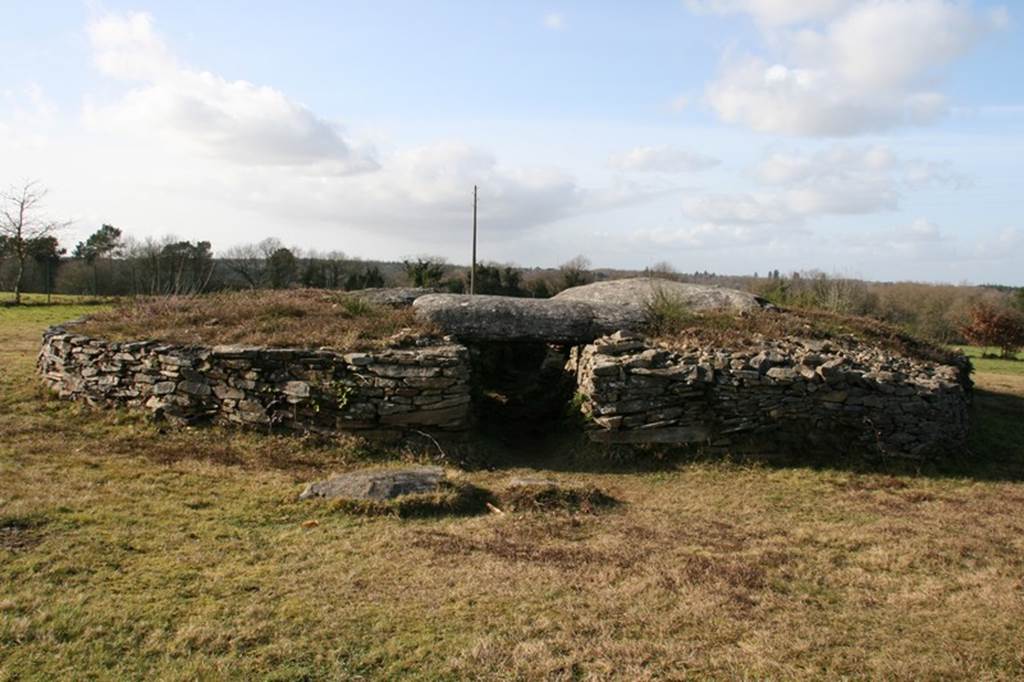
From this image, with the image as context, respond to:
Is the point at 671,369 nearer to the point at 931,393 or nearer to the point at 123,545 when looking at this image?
the point at 931,393

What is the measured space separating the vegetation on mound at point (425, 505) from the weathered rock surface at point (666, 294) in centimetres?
516

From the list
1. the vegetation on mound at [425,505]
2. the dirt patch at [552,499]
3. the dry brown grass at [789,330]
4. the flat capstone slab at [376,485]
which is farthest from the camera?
the dry brown grass at [789,330]

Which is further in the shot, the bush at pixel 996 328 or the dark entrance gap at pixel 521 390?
the bush at pixel 996 328

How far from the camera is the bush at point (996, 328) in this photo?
3469cm

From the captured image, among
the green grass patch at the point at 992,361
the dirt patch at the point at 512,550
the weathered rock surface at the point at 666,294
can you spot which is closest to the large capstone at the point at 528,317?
the weathered rock surface at the point at 666,294

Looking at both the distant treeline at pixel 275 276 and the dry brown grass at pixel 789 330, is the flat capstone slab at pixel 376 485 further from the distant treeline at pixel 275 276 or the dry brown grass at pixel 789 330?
the distant treeline at pixel 275 276

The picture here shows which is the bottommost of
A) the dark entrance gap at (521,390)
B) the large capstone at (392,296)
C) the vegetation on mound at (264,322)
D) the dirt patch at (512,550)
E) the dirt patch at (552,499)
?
the dirt patch at (512,550)

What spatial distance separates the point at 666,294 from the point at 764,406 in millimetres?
3264

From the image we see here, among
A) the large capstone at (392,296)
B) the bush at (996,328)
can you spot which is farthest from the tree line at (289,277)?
the large capstone at (392,296)

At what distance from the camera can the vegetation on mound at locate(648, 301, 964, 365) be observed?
10.4m

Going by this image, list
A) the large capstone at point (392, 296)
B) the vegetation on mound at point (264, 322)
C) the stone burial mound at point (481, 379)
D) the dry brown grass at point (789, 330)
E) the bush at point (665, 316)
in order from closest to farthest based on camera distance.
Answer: the stone burial mound at point (481, 379) < the vegetation on mound at point (264, 322) < the dry brown grass at point (789, 330) < the bush at point (665, 316) < the large capstone at point (392, 296)

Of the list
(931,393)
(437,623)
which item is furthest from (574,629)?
(931,393)

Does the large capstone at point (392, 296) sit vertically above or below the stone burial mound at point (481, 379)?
above

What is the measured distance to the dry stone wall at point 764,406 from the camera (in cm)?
914
